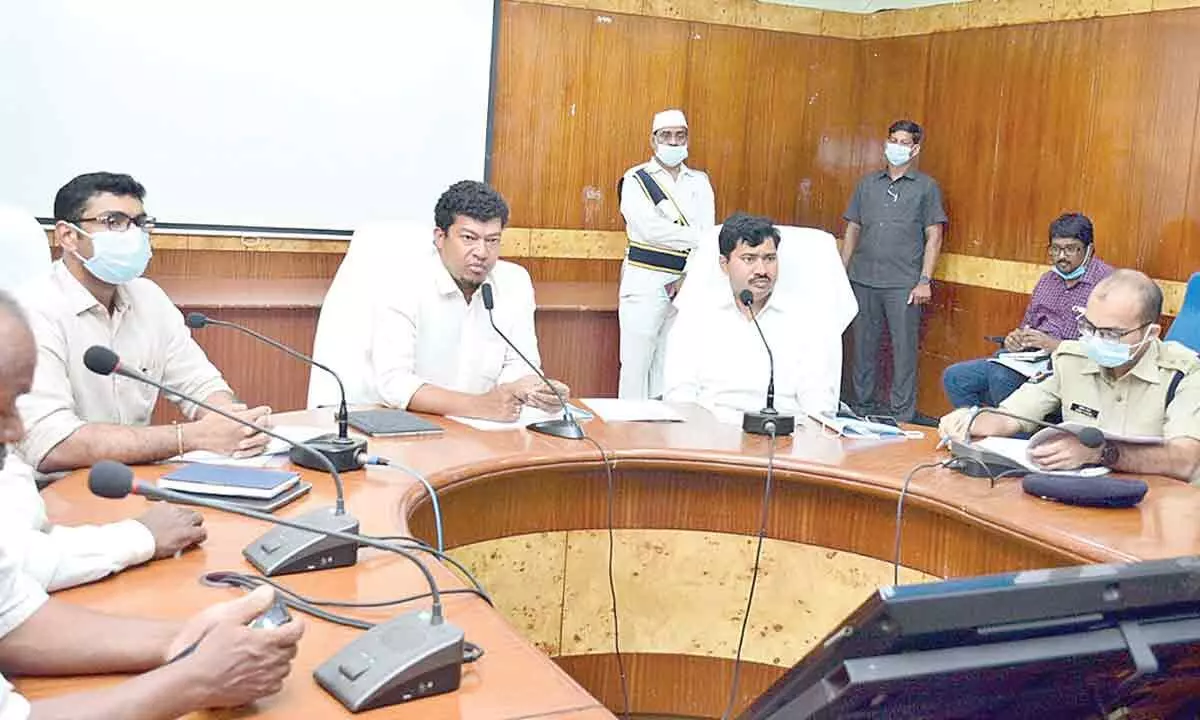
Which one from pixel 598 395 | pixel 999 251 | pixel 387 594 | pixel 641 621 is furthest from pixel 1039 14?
pixel 387 594

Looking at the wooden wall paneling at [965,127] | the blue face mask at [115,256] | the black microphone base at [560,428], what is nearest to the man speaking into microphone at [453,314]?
the black microphone base at [560,428]

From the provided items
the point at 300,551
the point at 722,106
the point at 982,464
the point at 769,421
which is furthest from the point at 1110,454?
the point at 722,106

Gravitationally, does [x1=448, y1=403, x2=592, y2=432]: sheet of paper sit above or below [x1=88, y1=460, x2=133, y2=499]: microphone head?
below

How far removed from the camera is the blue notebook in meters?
2.03

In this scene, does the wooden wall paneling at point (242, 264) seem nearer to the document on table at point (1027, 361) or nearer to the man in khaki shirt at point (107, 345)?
the man in khaki shirt at point (107, 345)

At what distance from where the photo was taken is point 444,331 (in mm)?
3270

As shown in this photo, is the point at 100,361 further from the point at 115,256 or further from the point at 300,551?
the point at 115,256

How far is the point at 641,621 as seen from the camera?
9.21ft

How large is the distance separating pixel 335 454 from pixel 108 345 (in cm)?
59

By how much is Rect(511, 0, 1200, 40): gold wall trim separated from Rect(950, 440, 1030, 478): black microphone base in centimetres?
317

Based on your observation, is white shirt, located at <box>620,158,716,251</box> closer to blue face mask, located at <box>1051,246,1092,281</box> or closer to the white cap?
the white cap

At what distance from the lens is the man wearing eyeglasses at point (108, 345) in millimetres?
2277

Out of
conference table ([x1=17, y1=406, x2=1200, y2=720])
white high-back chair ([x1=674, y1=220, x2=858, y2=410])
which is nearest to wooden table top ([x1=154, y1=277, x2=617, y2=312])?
white high-back chair ([x1=674, y1=220, x2=858, y2=410])

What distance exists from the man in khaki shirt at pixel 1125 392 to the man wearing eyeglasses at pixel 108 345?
1.70 metres
